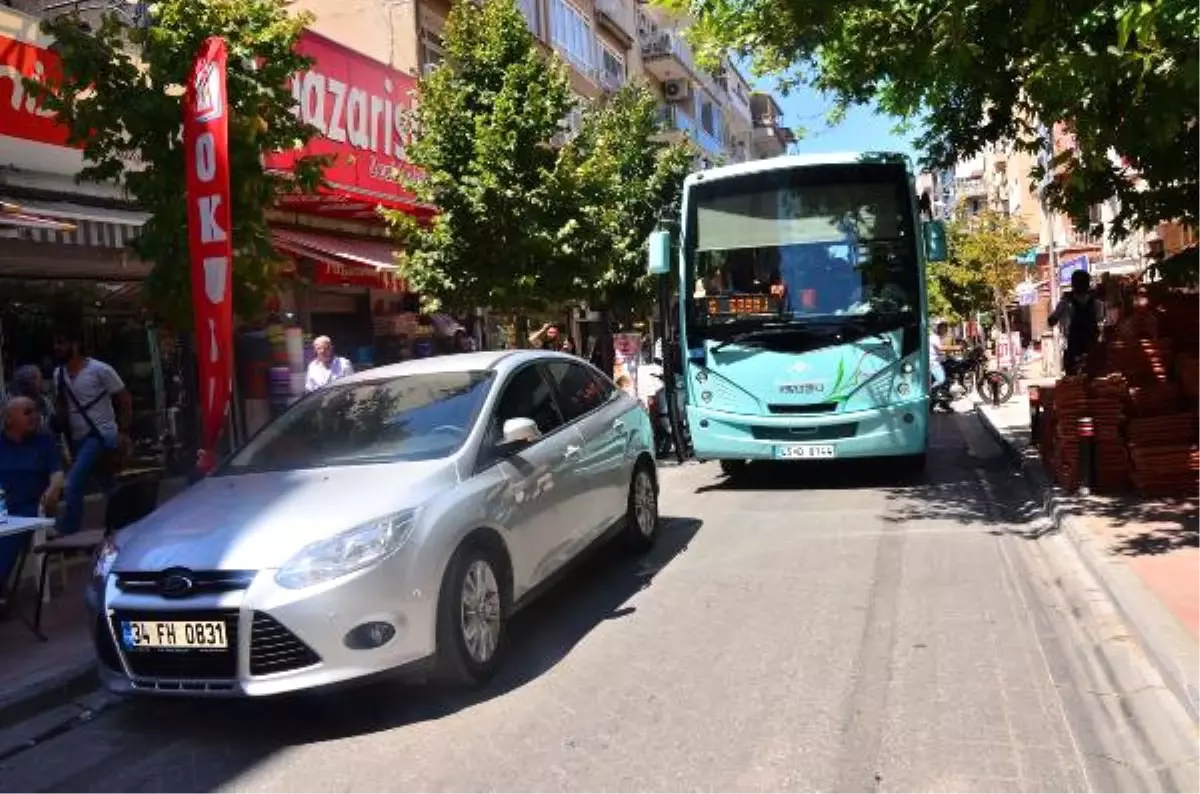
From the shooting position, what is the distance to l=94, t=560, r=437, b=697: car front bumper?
4.60 m

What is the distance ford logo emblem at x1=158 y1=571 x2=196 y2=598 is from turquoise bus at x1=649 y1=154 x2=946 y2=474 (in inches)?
269

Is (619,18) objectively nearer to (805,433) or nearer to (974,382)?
(974,382)

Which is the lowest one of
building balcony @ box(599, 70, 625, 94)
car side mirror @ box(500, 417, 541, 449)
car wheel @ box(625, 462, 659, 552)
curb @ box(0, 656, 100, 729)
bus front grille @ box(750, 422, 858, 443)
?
curb @ box(0, 656, 100, 729)

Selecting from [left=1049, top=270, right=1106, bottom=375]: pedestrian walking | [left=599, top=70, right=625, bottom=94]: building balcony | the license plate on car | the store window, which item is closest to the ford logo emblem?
the license plate on car

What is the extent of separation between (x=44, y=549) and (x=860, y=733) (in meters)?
4.97

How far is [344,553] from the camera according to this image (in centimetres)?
473

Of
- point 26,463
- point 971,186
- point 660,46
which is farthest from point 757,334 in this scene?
point 971,186

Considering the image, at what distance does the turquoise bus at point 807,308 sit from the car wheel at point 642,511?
2551 millimetres

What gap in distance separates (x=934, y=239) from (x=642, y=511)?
460 cm

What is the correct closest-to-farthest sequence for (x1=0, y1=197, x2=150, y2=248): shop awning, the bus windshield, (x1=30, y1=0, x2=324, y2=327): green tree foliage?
(x1=30, y1=0, x2=324, y2=327): green tree foliage → (x1=0, y1=197, x2=150, y2=248): shop awning → the bus windshield

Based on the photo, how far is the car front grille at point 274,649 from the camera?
4.60 metres

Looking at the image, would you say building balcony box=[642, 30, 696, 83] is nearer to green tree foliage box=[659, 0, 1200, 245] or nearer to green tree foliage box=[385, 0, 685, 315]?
green tree foliage box=[385, 0, 685, 315]

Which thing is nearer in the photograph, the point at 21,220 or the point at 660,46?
the point at 21,220

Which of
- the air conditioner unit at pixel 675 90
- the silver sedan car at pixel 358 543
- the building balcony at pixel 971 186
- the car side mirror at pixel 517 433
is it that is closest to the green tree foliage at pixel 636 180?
the silver sedan car at pixel 358 543
